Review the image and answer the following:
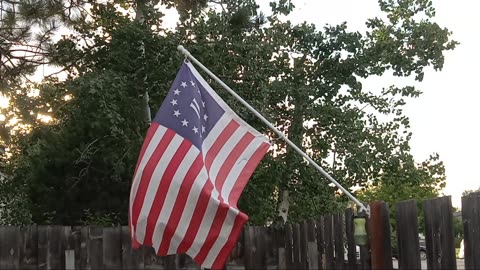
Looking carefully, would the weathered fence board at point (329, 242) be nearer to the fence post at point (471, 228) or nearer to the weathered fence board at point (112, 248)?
the fence post at point (471, 228)

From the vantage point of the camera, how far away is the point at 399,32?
13.7 meters

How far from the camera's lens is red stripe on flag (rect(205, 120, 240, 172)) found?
4963mm

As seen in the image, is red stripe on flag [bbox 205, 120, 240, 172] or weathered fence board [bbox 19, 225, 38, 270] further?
weathered fence board [bbox 19, 225, 38, 270]

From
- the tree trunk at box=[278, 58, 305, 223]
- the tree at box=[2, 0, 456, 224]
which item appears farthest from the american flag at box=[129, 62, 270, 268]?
the tree trunk at box=[278, 58, 305, 223]

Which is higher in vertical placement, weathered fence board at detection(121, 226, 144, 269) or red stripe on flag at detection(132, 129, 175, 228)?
red stripe on flag at detection(132, 129, 175, 228)

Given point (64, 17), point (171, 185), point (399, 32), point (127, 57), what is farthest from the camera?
point (399, 32)

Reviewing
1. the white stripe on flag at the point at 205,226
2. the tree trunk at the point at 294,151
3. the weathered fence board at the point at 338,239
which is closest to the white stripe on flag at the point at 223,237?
the white stripe on flag at the point at 205,226

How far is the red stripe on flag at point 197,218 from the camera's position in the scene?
15.5 ft

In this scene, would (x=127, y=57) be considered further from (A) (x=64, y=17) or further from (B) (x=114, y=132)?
(A) (x=64, y=17)

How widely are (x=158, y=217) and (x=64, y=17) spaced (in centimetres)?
902

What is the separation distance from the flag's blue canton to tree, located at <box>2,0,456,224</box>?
484 cm

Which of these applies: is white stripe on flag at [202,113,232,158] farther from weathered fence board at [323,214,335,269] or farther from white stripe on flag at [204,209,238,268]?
weathered fence board at [323,214,335,269]

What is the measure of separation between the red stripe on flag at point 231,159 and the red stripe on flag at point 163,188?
0.34 m

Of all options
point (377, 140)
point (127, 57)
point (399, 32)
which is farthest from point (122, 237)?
point (399, 32)
